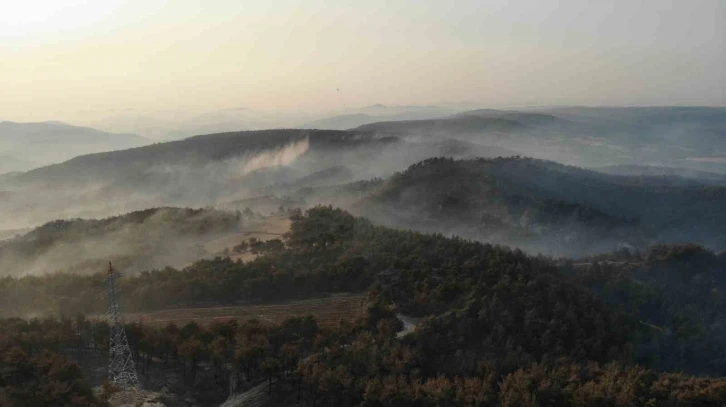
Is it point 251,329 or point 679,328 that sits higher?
point 251,329

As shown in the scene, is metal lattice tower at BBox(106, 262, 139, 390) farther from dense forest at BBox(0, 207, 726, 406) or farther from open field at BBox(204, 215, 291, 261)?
open field at BBox(204, 215, 291, 261)

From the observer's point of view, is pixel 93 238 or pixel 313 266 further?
pixel 93 238

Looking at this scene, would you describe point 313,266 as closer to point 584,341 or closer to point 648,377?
point 584,341

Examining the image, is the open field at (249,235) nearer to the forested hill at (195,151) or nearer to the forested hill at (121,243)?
the forested hill at (121,243)

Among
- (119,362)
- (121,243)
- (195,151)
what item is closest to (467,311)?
(119,362)

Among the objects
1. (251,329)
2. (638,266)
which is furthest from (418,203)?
(251,329)

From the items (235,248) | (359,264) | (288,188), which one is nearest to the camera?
(359,264)

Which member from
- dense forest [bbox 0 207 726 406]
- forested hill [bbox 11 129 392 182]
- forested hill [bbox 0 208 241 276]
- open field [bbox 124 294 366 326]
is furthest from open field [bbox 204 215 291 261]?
forested hill [bbox 11 129 392 182]

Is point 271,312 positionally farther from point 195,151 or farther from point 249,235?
point 195,151
